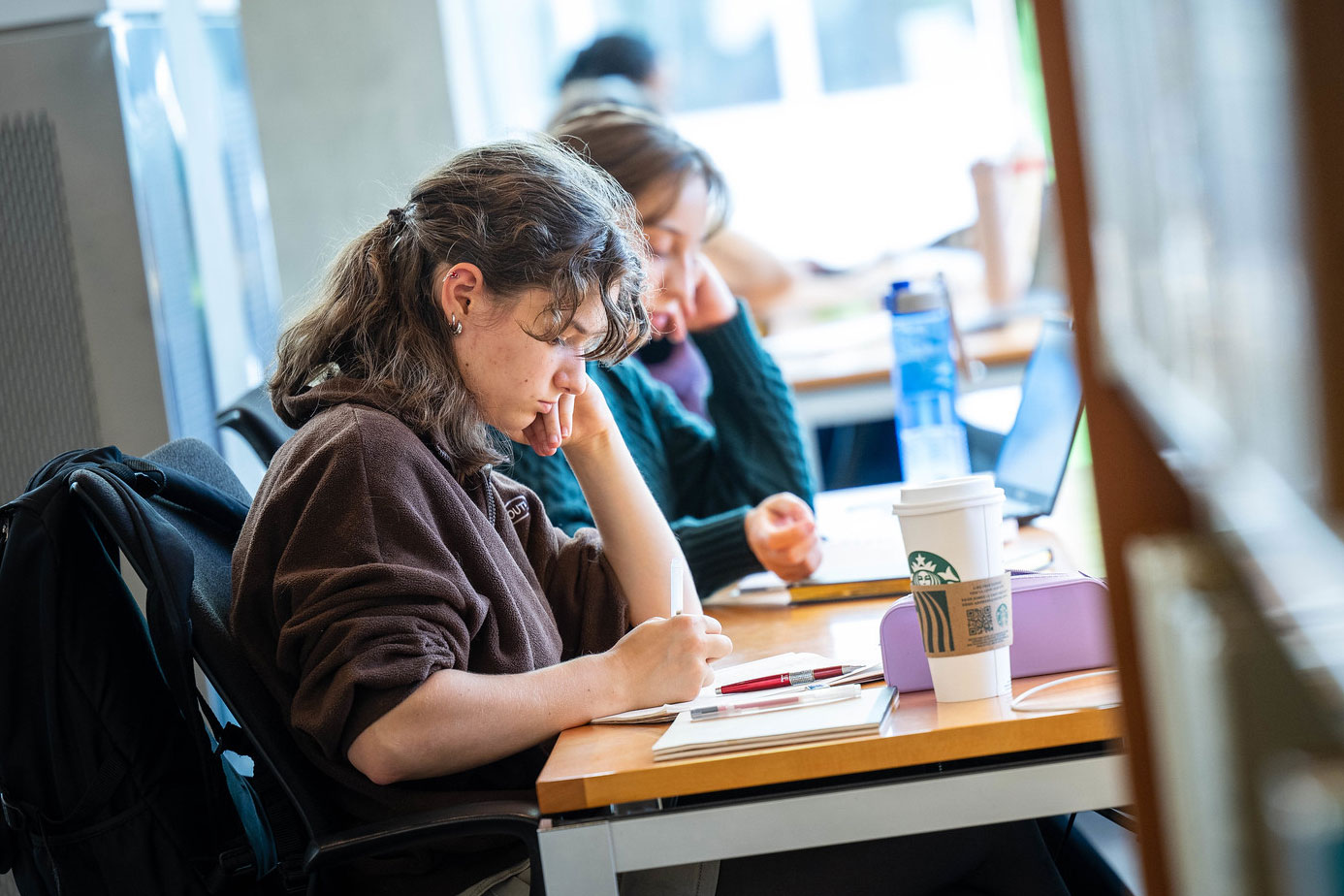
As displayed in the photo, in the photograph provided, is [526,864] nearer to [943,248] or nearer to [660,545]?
[660,545]

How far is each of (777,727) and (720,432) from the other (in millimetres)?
1154

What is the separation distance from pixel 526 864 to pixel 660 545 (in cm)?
44

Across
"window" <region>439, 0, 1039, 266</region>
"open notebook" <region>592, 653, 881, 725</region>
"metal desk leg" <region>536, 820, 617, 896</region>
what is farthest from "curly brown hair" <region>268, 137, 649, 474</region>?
"window" <region>439, 0, 1039, 266</region>

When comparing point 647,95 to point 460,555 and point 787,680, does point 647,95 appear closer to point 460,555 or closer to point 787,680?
point 460,555

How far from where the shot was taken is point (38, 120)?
6.32ft

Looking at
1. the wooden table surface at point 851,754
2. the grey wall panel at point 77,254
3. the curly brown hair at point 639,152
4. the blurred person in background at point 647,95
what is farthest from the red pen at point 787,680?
the blurred person in background at point 647,95

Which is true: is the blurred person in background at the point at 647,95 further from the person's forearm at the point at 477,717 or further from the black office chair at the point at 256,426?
the person's forearm at the point at 477,717

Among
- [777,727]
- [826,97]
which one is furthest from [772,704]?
[826,97]

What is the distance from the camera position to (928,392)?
6.23 feet

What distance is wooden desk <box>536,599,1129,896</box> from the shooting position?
0.88 m

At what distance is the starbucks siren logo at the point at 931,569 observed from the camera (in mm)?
925

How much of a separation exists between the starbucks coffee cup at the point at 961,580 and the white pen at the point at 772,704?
8 cm

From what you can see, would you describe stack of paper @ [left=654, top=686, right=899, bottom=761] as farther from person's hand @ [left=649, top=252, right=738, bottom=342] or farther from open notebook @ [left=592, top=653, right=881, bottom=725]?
person's hand @ [left=649, top=252, right=738, bottom=342]

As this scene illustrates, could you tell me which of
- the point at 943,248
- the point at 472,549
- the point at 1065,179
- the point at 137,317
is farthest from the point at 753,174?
the point at 1065,179
